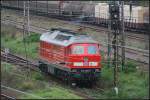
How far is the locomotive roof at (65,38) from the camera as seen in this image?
128 feet

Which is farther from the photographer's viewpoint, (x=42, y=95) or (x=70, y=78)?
(x=70, y=78)

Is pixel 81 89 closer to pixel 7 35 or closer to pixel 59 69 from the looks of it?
pixel 59 69

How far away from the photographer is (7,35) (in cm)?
6012

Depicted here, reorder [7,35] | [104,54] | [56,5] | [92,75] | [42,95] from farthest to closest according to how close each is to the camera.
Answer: [56,5] < [7,35] < [104,54] < [92,75] < [42,95]

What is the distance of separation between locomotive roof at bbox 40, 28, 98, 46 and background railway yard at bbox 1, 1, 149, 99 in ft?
9.01

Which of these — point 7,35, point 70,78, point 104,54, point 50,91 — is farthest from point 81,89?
point 7,35

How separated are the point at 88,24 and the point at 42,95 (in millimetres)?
28025

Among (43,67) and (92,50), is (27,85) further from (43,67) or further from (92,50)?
(43,67)

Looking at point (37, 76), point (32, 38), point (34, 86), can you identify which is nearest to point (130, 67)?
point (37, 76)

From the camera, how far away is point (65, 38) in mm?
40156

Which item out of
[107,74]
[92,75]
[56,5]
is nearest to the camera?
[92,75]

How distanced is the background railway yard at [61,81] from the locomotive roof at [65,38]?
2746 millimetres

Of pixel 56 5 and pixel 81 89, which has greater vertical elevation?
pixel 56 5

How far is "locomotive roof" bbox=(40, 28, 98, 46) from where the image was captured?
39.1 metres
